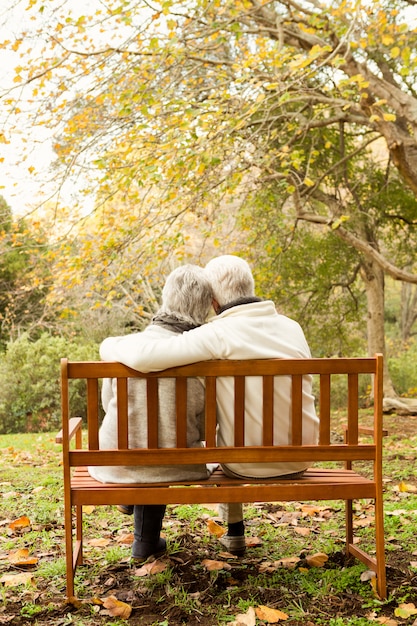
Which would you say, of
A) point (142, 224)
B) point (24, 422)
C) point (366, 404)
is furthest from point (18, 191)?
point (366, 404)

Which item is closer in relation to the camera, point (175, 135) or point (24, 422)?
point (175, 135)

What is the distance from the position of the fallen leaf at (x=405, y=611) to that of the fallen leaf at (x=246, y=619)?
0.54 meters

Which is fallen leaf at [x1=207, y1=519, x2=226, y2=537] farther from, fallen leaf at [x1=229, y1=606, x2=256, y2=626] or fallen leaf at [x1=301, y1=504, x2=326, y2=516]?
fallen leaf at [x1=229, y1=606, x2=256, y2=626]

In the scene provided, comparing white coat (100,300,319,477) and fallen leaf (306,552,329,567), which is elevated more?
white coat (100,300,319,477)

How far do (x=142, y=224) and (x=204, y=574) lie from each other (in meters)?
4.98

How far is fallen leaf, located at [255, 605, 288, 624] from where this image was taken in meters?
2.77

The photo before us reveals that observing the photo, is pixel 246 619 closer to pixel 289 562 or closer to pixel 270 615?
pixel 270 615

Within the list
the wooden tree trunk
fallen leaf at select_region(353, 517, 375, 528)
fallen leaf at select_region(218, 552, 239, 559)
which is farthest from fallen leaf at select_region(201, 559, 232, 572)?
the wooden tree trunk

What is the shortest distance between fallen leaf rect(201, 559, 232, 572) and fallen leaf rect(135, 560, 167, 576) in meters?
0.19

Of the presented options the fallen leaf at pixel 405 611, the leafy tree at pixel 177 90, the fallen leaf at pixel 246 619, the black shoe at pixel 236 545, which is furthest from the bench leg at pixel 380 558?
the leafy tree at pixel 177 90

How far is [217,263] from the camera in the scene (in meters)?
3.33

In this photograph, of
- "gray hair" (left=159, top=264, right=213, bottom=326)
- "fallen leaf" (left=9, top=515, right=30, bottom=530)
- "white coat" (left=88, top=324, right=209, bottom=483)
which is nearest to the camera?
"white coat" (left=88, top=324, right=209, bottom=483)

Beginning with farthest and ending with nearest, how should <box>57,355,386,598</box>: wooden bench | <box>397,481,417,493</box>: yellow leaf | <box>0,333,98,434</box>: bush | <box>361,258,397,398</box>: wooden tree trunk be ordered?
<box>0,333,98,434</box>: bush
<box>361,258,397,398</box>: wooden tree trunk
<box>397,481,417,493</box>: yellow leaf
<box>57,355,386,598</box>: wooden bench

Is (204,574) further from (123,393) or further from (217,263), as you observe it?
(217,263)
